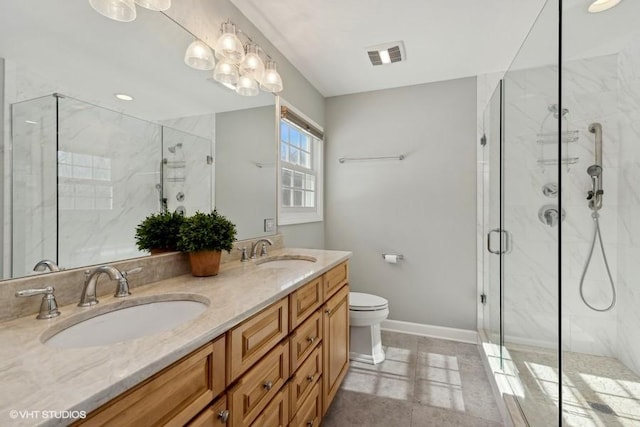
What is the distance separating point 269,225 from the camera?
6.56 ft

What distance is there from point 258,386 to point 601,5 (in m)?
2.44

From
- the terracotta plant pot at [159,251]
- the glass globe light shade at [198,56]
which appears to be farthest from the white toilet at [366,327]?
the glass globe light shade at [198,56]

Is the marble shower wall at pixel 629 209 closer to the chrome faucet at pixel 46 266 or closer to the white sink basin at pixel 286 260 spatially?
the white sink basin at pixel 286 260

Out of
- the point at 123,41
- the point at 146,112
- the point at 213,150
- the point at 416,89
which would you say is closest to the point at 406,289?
the point at 416,89

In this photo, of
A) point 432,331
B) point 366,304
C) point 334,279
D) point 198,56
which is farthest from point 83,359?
point 432,331

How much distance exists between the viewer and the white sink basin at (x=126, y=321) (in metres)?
0.74

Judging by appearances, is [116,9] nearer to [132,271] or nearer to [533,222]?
[132,271]

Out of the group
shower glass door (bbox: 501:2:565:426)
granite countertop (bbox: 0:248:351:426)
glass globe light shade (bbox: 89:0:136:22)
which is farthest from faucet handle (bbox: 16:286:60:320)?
shower glass door (bbox: 501:2:565:426)

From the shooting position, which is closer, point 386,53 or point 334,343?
point 334,343

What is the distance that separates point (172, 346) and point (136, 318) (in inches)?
16.8

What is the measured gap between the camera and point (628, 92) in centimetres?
168

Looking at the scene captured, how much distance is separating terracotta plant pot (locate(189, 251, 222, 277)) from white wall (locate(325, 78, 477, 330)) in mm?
1806

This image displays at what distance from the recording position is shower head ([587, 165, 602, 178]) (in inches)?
70.1

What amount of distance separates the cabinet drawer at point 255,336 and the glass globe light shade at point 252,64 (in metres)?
1.35
